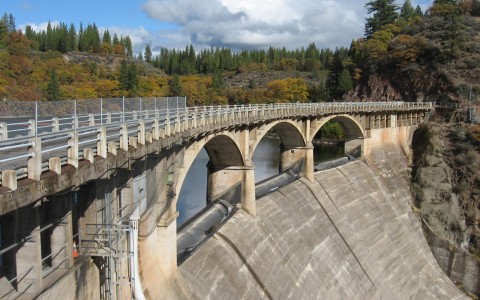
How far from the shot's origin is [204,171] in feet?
203

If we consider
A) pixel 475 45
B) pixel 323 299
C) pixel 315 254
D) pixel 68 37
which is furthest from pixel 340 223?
pixel 68 37

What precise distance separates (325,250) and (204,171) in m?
30.4

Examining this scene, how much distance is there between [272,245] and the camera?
29328 mm

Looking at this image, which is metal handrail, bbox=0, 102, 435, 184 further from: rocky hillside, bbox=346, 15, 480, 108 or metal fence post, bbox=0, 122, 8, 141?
rocky hillside, bbox=346, 15, 480, 108

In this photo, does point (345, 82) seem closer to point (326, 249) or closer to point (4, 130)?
point (326, 249)

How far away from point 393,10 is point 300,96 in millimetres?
30427

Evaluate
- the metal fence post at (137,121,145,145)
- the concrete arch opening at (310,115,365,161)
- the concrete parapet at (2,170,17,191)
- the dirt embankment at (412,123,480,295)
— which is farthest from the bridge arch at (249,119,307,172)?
the concrete parapet at (2,170,17,191)

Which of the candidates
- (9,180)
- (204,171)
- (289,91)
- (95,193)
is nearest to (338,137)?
(289,91)

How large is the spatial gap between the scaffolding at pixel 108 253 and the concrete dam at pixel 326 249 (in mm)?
3653

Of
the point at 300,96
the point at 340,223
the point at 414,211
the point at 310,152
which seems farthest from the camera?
the point at 300,96

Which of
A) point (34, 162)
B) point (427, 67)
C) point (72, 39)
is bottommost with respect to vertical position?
point (34, 162)

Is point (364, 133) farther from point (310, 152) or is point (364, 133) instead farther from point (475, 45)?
point (475, 45)

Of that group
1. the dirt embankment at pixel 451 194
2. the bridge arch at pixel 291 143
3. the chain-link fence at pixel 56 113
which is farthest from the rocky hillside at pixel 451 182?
the chain-link fence at pixel 56 113

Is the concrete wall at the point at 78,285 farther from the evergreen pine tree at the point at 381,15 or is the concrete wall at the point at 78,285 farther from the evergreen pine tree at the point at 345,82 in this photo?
the evergreen pine tree at the point at 381,15
